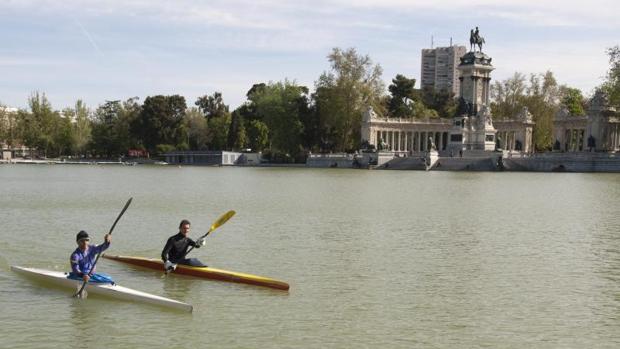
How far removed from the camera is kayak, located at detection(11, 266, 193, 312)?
44.6 ft

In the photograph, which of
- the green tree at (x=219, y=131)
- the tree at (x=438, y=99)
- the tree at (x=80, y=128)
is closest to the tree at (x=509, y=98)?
the tree at (x=438, y=99)

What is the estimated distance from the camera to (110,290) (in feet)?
47.0

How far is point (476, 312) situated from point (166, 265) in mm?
6969

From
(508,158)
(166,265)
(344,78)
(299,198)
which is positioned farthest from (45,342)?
(344,78)

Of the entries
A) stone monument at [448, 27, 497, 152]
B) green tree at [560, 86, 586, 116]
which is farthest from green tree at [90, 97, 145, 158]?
green tree at [560, 86, 586, 116]

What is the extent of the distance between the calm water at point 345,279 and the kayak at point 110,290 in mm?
189

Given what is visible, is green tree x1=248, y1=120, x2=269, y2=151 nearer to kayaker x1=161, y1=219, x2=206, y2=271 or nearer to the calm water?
the calm water

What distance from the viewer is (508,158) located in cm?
8538

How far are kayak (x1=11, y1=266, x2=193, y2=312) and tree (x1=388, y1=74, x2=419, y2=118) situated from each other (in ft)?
365

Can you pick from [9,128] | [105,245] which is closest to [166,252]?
[105,245]

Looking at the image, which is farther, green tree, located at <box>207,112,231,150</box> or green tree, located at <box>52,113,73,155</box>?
green tree, located at <box>52,113,73,155</box>

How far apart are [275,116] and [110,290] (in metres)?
98.5

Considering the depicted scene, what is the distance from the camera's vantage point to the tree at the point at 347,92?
106 meters

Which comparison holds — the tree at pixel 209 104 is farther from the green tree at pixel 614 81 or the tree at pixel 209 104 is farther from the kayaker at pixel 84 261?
the kayaker at pixel 84 261
